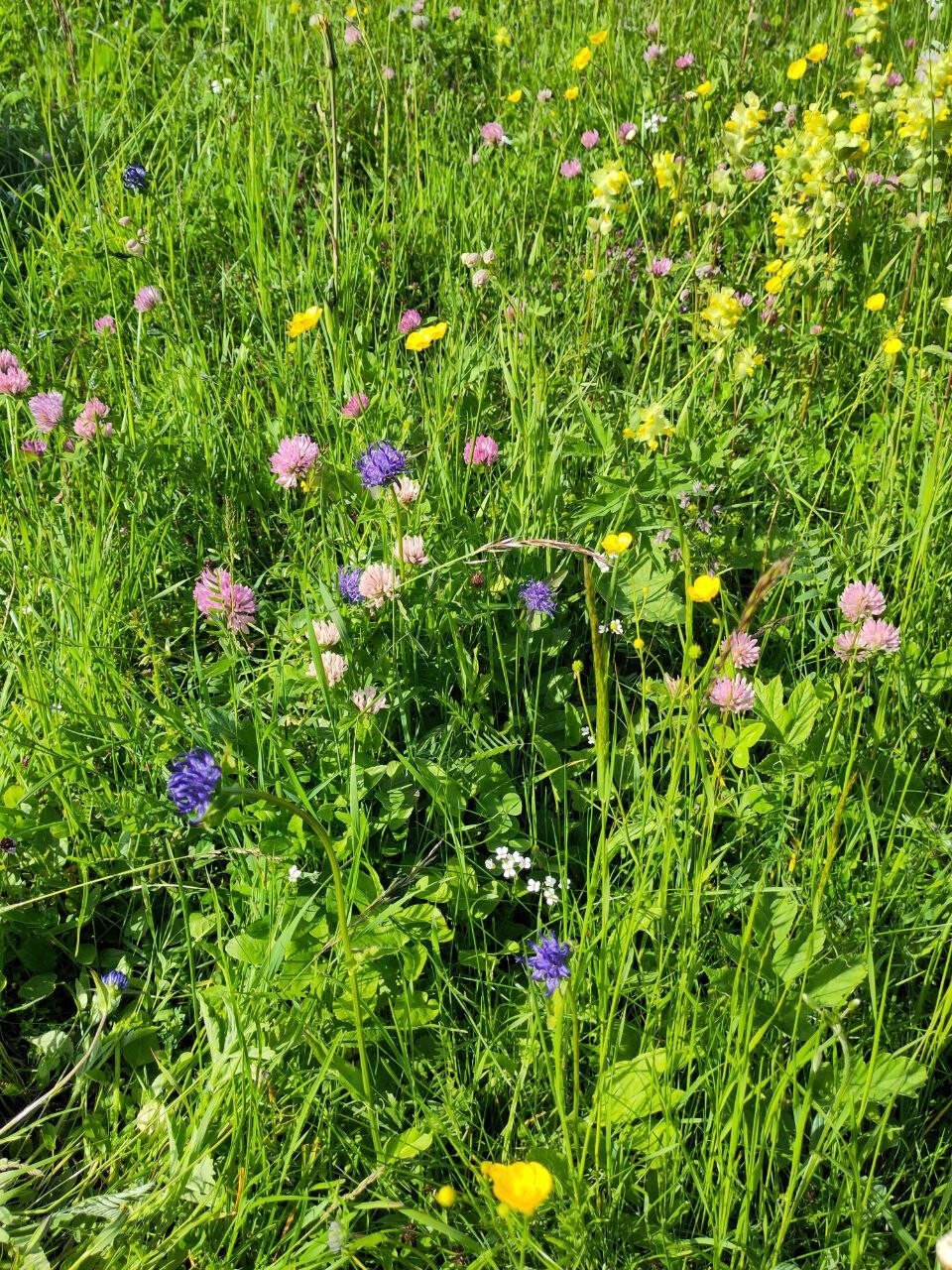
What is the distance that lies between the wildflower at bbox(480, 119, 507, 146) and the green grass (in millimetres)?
59

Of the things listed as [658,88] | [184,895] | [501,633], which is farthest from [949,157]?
[184,895]

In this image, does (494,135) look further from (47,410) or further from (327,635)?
(327,635)

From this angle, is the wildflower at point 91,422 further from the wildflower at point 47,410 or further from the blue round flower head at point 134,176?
the blue round flower head at point 134,176

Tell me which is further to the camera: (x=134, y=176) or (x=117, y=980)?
(x=134, y=176)

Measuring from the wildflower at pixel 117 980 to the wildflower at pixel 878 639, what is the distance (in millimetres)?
1058

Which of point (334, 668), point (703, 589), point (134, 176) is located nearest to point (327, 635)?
point (334, 668)

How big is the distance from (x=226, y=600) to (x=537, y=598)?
0.46 meters

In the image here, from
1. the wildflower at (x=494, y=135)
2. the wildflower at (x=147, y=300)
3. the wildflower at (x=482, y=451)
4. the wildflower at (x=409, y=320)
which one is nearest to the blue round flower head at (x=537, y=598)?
the wildflower at (x=482, y=451)

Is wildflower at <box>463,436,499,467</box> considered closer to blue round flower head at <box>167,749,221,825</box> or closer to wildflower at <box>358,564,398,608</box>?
wildflower at <box>358,564,398,608</box>

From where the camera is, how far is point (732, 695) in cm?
147

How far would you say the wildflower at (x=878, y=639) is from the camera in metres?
1.48

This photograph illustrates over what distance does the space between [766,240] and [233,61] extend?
1711 millimetres

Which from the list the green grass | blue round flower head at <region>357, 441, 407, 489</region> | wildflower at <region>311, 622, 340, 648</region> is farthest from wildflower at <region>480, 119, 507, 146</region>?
wildflower at <region>311, 622, 340, 648</region>

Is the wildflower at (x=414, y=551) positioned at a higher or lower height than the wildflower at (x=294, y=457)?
lower
